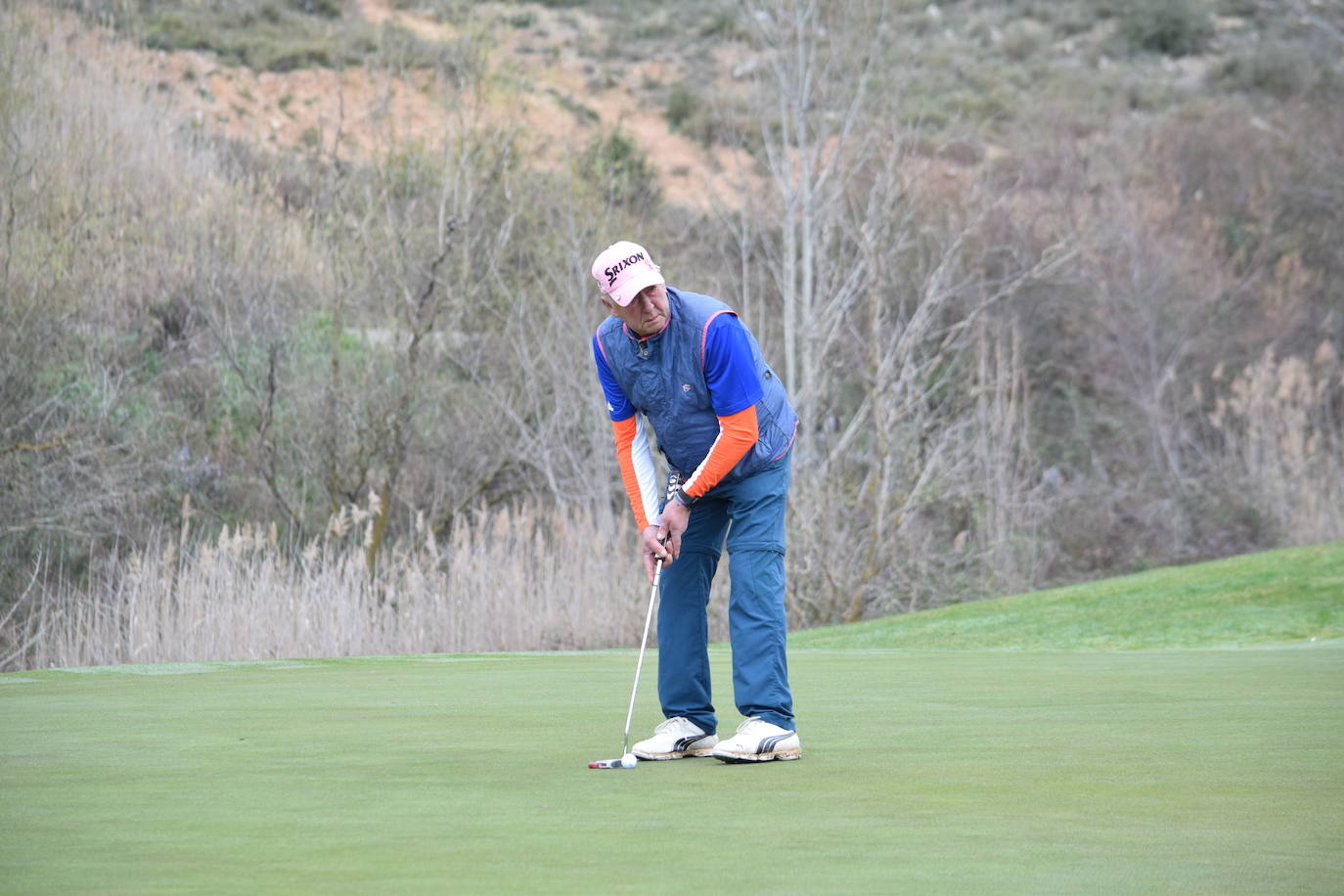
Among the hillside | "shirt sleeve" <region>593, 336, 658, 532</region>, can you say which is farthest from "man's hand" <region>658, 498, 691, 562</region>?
the hillside

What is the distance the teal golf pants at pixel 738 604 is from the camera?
552cm

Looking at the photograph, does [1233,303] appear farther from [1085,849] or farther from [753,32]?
[1085,849]

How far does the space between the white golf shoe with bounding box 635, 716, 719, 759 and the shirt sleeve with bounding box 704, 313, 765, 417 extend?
1044 mm

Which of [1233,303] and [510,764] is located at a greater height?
[1233,303]

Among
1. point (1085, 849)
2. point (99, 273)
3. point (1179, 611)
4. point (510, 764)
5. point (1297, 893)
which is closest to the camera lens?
point (1297, 893)

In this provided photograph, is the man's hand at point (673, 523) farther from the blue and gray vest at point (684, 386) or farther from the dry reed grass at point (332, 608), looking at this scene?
the dry reed grass at point (332, 608)

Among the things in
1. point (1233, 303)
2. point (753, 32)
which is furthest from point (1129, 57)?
point (753, 32)

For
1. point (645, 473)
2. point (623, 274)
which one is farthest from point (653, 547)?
point (623, 274)

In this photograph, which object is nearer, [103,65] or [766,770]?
[766,770]

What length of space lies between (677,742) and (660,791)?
0.97 meters

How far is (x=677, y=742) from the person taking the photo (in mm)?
5535

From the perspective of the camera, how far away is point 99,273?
1945 centimetres

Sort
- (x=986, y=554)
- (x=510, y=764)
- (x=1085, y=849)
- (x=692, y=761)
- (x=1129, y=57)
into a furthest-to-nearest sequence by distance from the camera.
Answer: (x=1129, y=57)
(x=986, y=554)
(x=692, y=761)
(x=510, y=764)
(x=1085, y=849)

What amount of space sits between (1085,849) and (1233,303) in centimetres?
2429
